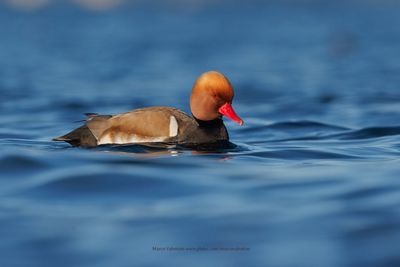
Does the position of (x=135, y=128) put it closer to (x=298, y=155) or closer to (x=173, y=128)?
(x=173, y=128)

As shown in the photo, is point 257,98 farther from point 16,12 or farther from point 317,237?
point 16,12

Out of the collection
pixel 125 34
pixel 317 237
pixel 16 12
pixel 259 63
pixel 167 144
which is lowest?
pixel 317 237

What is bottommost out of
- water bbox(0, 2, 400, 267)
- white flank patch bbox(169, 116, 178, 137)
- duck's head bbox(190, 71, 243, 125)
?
water bbox(0, 2, 400, 267)

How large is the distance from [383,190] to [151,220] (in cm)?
190

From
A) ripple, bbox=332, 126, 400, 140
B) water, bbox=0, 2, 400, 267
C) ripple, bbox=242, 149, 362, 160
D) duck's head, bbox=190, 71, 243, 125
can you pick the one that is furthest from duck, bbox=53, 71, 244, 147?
ripple, bbox=332, 126, 400, 140

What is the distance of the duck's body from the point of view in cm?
835

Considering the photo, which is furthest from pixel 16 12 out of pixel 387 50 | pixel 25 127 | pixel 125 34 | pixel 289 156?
pixel 289 156

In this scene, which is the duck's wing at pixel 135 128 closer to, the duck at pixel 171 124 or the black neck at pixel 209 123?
the duck at pixel 171 124

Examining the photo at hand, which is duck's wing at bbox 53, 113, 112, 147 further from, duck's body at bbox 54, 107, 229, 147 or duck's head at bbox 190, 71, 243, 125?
duck's head at bbox 190, 71, 243, 125

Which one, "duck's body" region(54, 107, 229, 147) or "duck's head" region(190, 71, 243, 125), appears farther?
"duck's head" region(190, 71, 243, 125)

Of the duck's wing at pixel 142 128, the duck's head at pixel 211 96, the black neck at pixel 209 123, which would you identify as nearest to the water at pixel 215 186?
the duck's wing at pixel 142 128

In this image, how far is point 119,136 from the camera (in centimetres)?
842

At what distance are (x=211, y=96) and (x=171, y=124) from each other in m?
0.58

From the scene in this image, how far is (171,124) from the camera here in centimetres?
840
